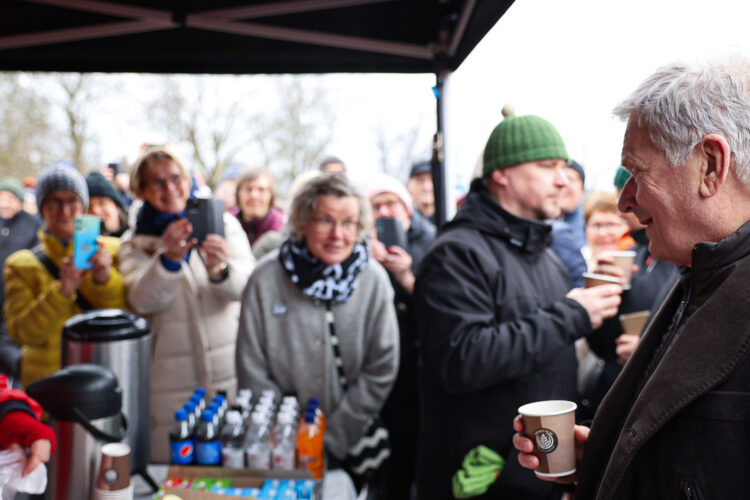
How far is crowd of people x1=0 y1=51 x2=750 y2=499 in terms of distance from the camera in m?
0.96

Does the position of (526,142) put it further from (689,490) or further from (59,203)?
(59,203)

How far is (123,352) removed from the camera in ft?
7.29

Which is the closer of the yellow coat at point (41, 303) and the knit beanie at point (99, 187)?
the yellow coat at point (41, 303)

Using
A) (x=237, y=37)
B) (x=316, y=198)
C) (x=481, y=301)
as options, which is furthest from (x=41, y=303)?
(x=481, y=301)

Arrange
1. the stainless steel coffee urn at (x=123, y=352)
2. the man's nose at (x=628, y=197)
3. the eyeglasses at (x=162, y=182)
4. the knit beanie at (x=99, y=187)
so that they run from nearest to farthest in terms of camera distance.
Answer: the man's nose at (x=628, y=197)
the stainless steel coffee urn at (x=123, y=352)
the eyeglasses at (x=162, y=182)
the knit beanie at (x=99, y=187)

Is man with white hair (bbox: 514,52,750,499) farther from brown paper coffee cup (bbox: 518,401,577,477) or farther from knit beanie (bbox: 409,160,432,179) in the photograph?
knit beanie (bbox: 409,160,432,179)

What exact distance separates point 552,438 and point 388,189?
2527 mm

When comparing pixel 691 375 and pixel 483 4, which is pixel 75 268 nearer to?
pixel 483 4

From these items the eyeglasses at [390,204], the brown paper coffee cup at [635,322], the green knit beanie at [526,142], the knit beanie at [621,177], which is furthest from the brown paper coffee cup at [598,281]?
the eyeglasses at [390,204]

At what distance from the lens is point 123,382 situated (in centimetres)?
223

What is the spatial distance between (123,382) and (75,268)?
69 centimetres

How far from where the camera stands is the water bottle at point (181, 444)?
5.97 feet

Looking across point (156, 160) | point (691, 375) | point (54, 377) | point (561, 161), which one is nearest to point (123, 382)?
point (54, 377)

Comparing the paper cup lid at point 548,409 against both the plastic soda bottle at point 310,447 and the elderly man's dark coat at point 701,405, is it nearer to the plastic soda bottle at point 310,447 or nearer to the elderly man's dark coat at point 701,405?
the elderly man's dark coat at point 701,405
